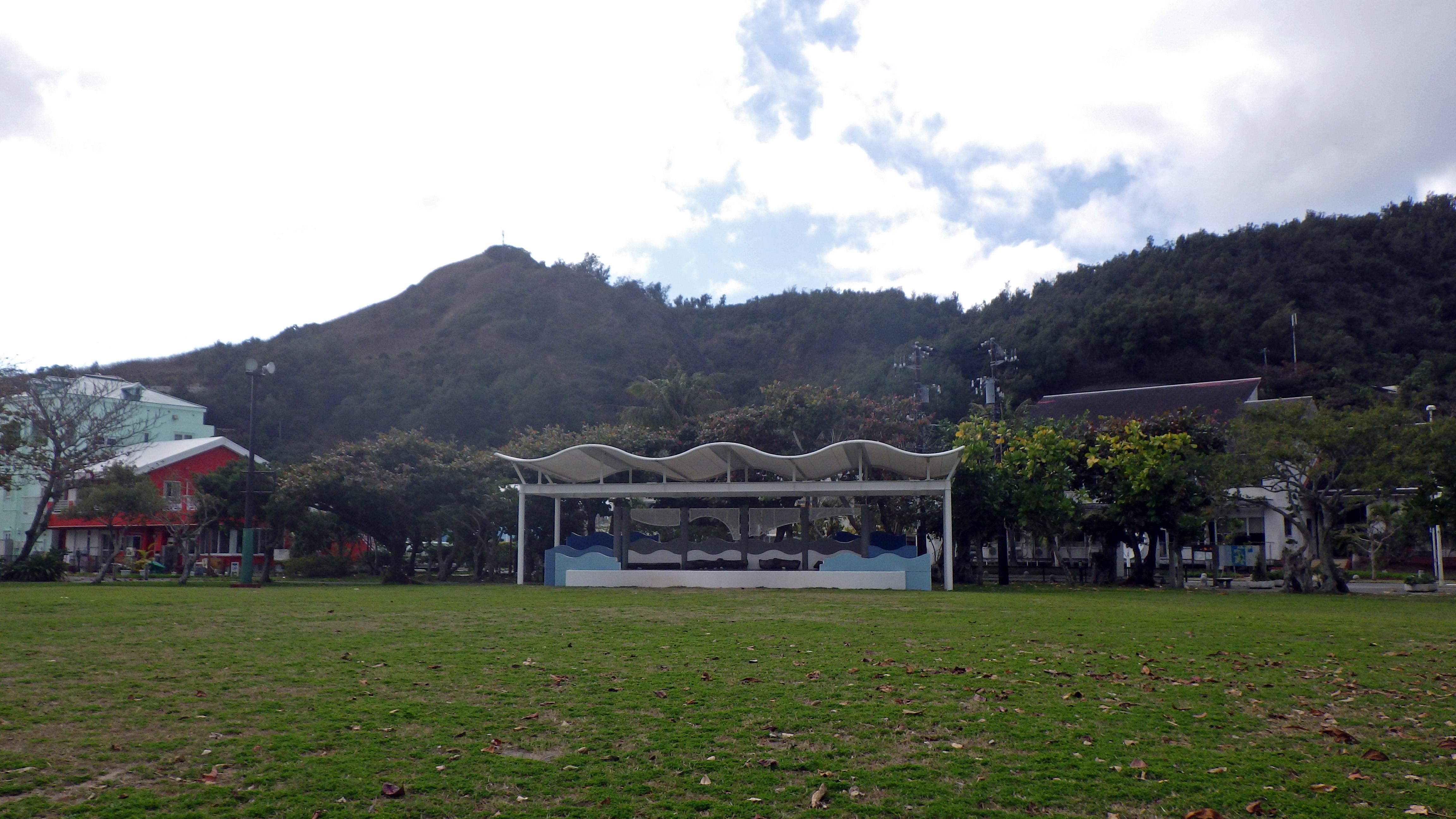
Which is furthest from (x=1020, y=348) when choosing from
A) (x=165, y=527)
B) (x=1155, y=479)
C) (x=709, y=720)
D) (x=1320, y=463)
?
(x=709, y=720)

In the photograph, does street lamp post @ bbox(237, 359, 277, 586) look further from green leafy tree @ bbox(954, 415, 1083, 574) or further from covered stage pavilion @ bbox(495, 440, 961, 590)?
green leafy tree @ bbox(954, 415, 1083, 574)

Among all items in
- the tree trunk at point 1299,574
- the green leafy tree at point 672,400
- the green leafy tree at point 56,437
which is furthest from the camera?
the green leafy tree at point 672,400

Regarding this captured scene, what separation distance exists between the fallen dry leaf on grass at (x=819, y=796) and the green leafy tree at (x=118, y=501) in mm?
25370

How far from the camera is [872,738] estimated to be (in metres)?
5.95

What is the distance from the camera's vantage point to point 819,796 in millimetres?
4785

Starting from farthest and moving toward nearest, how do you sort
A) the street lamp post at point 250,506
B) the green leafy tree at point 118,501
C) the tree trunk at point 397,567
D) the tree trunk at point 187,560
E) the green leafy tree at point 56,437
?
the tree trunk at point 397,567 → the green leafy tree at point 56,437 → the green leafy tree at point 118,501 → the tree trunk at point 187,560 → the street lamp post at point 250,506

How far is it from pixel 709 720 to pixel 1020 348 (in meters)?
53.9

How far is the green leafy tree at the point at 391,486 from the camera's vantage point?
26.6m

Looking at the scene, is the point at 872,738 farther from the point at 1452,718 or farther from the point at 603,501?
the point at 603,501

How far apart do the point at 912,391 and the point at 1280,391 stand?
63.0ft

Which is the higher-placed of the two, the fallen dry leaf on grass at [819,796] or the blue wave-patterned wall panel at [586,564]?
the fallen dry leaf on grass at [819,796]

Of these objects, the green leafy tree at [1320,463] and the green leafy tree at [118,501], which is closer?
the green leafy tree at [1320,463]

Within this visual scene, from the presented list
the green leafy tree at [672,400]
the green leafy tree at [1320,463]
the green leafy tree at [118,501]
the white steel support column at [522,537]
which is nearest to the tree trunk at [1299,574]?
the green leafy tree at [1320,463]

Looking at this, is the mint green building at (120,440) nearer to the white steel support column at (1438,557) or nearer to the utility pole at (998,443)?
the utility pole at (998,443)
